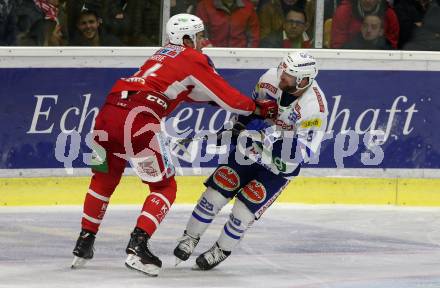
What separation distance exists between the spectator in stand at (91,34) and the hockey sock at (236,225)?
9.26ft

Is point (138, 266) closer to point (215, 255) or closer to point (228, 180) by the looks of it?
point (215, 255)

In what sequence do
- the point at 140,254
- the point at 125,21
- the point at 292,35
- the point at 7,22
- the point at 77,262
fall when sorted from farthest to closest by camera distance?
the point at 292,35
the point at 125,21
the point at 7,22
the point at 77,262
the point at 140,254

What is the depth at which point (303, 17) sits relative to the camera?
1064 cm

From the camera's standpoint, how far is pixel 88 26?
33.4 ft

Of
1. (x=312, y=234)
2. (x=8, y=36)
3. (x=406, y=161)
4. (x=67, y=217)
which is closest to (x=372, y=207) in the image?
(x=406, y=161)

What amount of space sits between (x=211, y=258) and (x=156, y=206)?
606 mm

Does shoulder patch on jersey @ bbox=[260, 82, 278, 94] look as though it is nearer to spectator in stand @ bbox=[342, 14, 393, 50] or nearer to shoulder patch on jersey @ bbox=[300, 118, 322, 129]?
shoulder patch on jersey @ bbox=[300, 118, 322, 129]

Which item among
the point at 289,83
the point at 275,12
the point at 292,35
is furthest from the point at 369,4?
the point at 289,83

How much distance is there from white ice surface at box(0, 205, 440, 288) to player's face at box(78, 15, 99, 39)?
133cm

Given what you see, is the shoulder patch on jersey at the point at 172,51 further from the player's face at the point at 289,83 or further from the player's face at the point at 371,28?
the player's face at the point at 371,28

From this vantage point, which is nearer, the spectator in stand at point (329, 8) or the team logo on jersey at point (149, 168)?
the team logo on jersey at point (149, 168)

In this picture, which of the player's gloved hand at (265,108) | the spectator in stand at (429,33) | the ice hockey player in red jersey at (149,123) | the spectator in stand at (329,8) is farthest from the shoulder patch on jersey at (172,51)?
the spectator in stand at (429,33)

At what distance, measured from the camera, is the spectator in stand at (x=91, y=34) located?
33.3ft

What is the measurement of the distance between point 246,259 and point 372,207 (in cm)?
239
